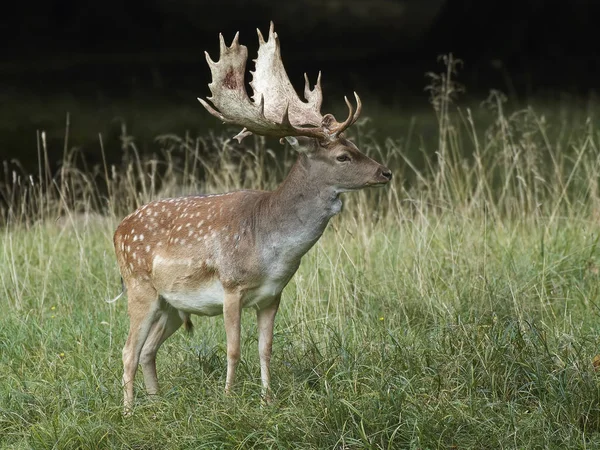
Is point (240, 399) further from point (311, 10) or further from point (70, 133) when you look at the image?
point (311, 10)

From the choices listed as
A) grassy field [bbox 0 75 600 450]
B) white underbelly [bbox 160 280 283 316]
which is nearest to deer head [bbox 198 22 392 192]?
white underbelly [bbox 160 280 283 316]

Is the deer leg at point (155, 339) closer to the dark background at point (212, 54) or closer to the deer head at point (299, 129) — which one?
the deer head at point (299, 129)

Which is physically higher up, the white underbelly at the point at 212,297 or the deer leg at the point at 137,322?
the white underbelly at the point at 212,297

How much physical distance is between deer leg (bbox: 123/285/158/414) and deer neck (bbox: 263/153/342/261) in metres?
0.84

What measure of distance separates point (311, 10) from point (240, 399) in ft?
40.8

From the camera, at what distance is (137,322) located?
599 cm

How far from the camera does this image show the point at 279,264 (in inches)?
220

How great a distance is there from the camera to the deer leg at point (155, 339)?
6047mm

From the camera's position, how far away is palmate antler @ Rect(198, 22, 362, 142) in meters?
5.52

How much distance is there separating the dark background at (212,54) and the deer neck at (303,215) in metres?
8.30

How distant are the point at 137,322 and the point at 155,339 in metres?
0.18

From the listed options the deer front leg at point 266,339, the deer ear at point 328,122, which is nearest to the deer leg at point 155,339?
the deer front leg at point 266,339

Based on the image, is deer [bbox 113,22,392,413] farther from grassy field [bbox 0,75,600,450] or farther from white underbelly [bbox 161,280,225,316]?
grassy field [bbox 0,75,600,450]

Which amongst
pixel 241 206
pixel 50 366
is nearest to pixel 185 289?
pixel 241 206
